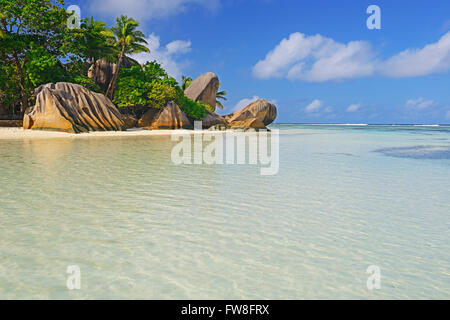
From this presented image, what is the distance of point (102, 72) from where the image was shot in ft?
95.3

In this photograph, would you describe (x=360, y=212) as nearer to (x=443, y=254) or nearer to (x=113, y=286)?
(x=443, y=254)

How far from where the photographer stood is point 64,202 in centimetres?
394

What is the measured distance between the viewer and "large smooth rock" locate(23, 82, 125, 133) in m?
18.2

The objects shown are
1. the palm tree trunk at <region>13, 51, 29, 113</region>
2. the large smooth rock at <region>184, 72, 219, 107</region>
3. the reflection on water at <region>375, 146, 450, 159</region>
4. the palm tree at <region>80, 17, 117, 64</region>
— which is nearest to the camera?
the reflection on water at <region>375, 146, 450, 159</region>

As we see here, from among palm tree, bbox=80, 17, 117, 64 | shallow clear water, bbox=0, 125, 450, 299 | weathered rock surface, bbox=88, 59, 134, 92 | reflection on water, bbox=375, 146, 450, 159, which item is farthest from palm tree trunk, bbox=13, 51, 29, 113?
reflection on water, bbox=375, 146, 450, 159

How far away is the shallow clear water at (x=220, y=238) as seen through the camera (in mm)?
2045

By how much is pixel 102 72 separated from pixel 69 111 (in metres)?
11.6

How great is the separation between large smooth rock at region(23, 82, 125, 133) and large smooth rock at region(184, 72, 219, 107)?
1778 cm

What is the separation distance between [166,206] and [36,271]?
1.77 m

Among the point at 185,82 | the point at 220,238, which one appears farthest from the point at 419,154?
the point at 185,82

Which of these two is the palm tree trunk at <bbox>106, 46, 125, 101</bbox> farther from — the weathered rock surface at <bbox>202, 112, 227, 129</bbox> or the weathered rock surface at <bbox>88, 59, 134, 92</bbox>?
the weathered rock surface at <bbox>202, 112, 227, 129</bbox>

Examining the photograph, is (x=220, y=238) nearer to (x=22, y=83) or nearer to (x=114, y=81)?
(x=22, y=83)

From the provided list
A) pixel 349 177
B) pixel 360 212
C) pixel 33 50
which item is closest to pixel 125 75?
pixel 33 50
